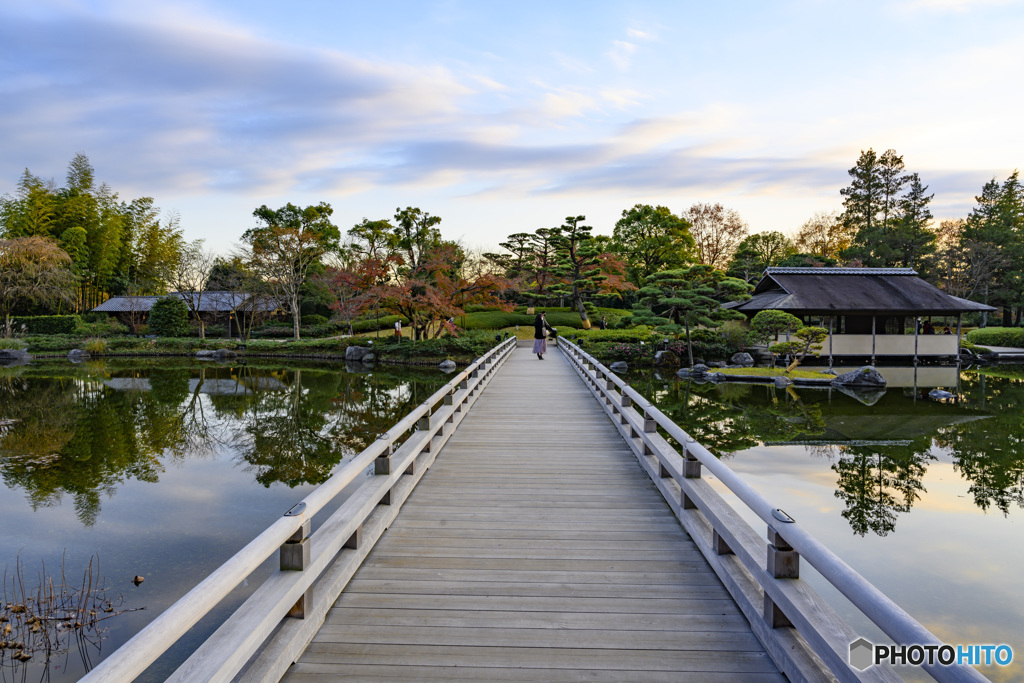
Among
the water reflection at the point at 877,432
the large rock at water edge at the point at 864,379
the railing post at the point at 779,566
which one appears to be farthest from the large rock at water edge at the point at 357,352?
the railing post at the point at 779,566

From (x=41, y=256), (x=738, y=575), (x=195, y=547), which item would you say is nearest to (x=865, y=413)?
(x=738, y=575)

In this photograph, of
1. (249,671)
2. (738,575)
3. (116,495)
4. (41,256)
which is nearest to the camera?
(249,671)

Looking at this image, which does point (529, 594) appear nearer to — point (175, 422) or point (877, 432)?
point (877, 432)

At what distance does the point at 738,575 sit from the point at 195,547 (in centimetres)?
556

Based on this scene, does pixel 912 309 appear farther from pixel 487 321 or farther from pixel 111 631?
pixel 111 631

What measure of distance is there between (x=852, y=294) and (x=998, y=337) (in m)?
13.2

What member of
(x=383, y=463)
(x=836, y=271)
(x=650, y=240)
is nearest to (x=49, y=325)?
(x=650, y=240)

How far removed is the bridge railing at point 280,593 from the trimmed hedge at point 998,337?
3533 centimetres

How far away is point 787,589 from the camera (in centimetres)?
255

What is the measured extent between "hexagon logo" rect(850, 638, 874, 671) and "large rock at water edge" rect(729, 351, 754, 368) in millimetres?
20982

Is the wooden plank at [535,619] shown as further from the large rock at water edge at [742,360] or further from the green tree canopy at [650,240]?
the green tree canopy at [650,240]

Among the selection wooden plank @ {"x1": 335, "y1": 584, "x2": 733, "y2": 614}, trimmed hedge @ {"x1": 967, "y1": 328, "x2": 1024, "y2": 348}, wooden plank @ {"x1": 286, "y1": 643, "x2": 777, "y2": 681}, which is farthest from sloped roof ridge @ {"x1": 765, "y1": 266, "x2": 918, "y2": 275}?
wooden plank @ {"x1": 286, "y1": 643, "x2": 777, "y2": 681}

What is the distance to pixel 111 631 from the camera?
15.1 feet

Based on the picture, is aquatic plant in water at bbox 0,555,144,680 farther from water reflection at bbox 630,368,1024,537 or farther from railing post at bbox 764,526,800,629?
water reflection at bbox 630,368,1024,537
